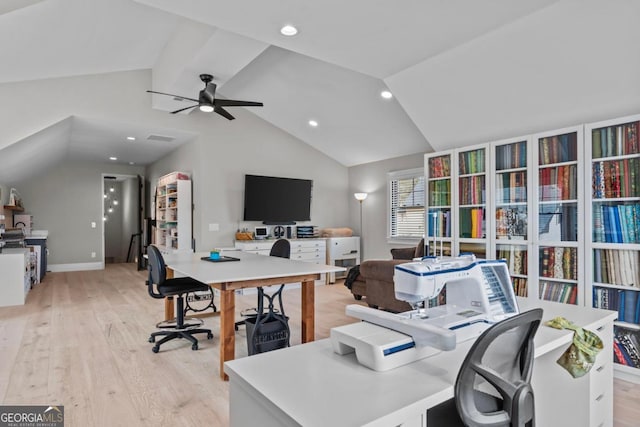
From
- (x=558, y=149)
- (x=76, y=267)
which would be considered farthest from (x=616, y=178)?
(x=76, y=267)

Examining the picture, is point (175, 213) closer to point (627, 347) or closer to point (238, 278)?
point (238, 278)

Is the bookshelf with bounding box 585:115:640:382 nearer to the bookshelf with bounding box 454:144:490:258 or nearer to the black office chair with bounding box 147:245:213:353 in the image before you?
the bookshelf with bounding box 454:144:490:258

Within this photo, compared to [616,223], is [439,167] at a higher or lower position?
higher

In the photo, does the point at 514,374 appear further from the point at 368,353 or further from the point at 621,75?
→ the point at 621,75

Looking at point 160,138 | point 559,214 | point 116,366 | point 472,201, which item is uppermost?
point 160,138

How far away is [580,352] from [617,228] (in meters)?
2.10

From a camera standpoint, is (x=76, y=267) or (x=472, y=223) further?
(x=76, y=267)

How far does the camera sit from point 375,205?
279 inches

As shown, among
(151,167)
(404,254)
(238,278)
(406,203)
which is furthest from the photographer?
(151,167)

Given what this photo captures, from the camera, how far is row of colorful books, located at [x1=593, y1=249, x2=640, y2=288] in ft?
9.43

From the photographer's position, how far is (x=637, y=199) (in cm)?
288

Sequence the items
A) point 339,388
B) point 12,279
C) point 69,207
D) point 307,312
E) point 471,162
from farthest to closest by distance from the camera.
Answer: point 69,207 < point 12,279 < point 471,162 < point 307,312 < point 339,388

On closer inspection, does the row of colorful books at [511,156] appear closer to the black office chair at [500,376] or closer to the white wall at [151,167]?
the black office chair at [500,376]

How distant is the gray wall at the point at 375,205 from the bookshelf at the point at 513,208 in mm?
2565
